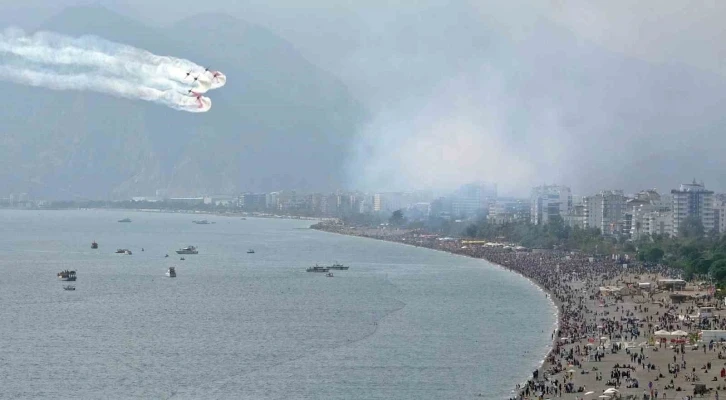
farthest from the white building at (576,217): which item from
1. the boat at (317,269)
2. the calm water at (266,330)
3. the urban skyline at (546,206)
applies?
the boat at (317,269)

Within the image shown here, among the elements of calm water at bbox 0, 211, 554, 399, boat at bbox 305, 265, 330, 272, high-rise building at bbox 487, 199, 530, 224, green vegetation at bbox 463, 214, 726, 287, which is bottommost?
calm water at bbox 0, 211, 554, 399

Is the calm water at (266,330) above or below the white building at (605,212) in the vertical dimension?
below

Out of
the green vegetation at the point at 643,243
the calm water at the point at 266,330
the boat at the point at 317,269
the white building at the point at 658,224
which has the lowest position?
the calm water at the point at 266,330

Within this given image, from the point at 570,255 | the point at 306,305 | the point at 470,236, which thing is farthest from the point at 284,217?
the point at 306,305

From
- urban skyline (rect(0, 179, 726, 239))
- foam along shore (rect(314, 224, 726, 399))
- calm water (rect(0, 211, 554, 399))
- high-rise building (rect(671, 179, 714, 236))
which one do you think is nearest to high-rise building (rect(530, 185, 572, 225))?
urban skyline (rect(0, 179, 726, 239))

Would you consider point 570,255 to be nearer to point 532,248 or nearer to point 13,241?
point 532,248

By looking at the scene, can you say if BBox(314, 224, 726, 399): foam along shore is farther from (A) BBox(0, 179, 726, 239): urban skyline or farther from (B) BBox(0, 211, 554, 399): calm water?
(A) BBox(0, 179, 726, 239): urban skyline

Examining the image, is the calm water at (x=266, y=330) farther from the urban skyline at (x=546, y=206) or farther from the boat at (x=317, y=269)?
the urban skyline at (x=546, y=206)
